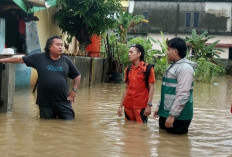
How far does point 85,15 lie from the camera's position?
14711mm

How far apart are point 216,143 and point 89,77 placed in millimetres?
9847

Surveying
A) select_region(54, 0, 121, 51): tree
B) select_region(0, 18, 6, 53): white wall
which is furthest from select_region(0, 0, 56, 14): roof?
select_region(54, 0, 121, 51): tree

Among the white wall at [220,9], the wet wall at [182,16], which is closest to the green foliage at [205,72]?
the wet wall at [182,16]

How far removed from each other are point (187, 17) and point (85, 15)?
26.0 m

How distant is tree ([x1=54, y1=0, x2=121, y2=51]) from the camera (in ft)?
47.2

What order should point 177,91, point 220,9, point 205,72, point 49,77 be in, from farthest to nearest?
point 220,9, point 205,72, point 49,77, point 177,91

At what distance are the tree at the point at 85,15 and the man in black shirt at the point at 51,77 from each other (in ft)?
27.0

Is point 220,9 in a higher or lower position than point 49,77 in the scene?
higher

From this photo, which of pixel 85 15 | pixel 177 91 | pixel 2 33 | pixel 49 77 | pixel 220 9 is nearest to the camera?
pixel 177 91

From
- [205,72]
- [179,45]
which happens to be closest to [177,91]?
[179,45]

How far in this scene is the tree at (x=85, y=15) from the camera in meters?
14.4

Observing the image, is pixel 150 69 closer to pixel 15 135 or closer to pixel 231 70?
pixel 15 135

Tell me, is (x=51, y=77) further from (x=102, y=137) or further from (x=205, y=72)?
(x=205, y=72)

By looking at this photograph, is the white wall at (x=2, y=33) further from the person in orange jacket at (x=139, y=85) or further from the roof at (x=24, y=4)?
the person in orange jacket at (x=139, y=85)
